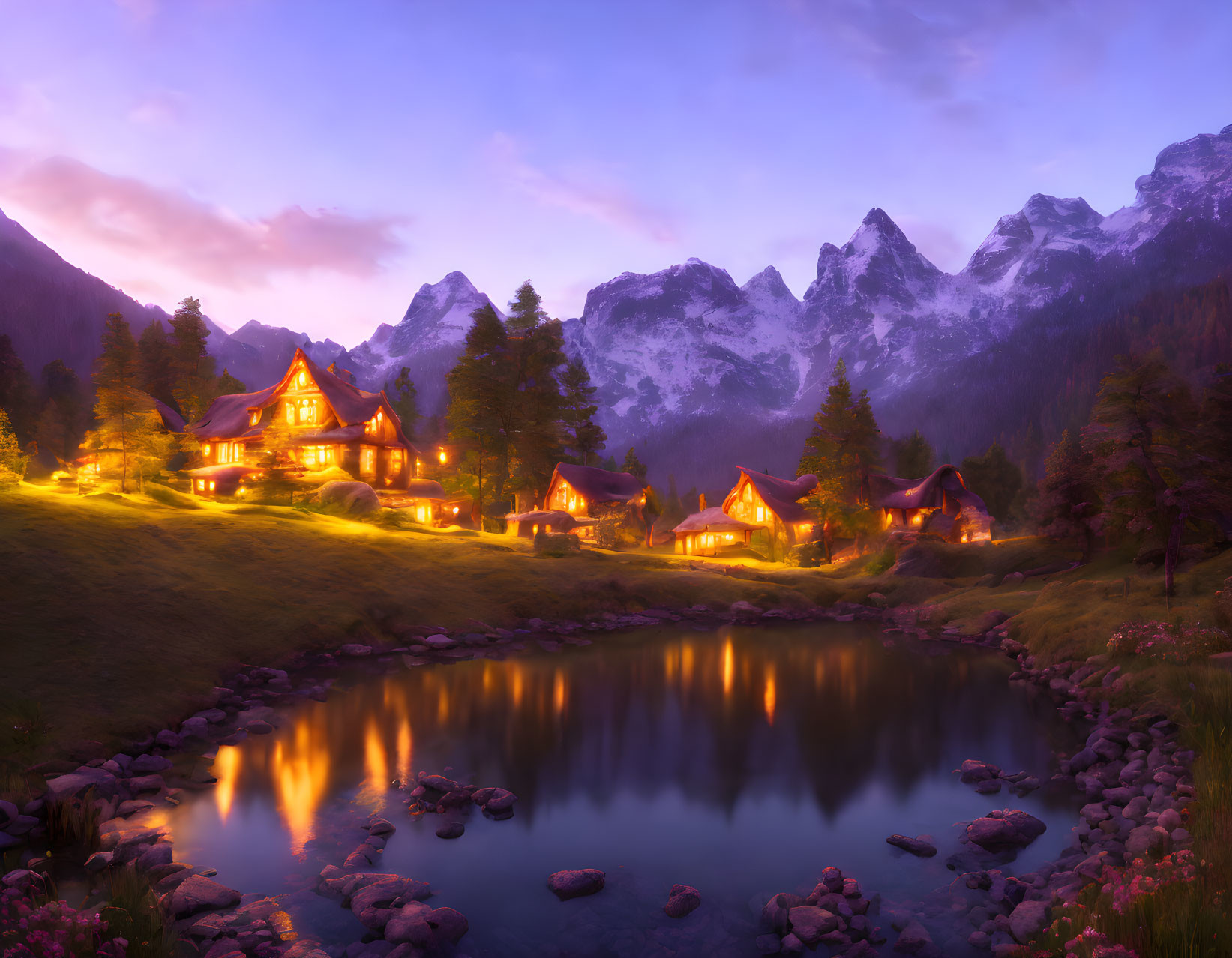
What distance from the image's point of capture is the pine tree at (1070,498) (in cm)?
3850

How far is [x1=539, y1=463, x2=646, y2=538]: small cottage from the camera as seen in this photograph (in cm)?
6253

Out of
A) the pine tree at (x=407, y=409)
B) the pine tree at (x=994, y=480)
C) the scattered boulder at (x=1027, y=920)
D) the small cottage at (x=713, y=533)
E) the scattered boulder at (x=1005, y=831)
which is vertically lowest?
the scattered boulder at (x=1005, y=831)

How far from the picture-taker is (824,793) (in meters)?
14.9

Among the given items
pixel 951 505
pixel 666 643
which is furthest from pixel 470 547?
pixel 951 505

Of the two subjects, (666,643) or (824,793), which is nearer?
(824,793)

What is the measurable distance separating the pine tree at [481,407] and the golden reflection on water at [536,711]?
110 ft

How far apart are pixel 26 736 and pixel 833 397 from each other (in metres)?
55.0

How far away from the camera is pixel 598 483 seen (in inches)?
2611

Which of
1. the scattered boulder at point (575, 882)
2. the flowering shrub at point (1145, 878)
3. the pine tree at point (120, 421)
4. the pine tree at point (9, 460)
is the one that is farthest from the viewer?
the pine tree at point (120, 421)

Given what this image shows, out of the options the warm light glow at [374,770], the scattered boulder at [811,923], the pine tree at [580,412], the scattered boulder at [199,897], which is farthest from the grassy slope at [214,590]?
the pine tree at [580,412]

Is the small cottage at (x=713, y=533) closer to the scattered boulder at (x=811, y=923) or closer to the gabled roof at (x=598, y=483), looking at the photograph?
the gabled roof at (x=598, y=483)

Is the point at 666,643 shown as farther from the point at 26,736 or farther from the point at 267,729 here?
the point at 26,736

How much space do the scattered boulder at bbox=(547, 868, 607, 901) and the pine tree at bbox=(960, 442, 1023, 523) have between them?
66892mm

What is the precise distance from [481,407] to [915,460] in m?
47.8
